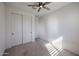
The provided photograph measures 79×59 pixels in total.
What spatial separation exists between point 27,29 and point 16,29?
816mm

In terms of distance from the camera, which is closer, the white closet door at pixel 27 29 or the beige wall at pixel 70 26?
the beige wall at pixel 70 26

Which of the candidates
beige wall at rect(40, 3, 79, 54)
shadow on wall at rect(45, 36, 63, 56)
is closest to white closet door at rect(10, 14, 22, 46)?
shadow on wall at rect(45, 36, 63, 56)

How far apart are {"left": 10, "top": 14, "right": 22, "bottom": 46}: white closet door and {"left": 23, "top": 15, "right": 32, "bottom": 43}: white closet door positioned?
0.98ft

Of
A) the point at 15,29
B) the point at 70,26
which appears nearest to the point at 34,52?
the point at 15,29

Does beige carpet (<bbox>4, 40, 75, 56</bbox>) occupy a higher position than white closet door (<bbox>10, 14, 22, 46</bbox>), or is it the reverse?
white closet door (<bbox>10, 14, 22, 46</bbox>)

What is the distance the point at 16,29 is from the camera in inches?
143

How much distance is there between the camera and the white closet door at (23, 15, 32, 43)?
410 cm

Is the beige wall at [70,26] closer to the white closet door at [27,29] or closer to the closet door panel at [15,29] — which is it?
the white closet door at [27,29]

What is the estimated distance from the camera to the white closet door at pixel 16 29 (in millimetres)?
A: 3416

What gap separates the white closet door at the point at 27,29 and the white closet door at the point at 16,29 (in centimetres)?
30

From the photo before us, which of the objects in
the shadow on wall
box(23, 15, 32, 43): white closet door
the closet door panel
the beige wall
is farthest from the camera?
box(23, 15, 32, 43): white closet door

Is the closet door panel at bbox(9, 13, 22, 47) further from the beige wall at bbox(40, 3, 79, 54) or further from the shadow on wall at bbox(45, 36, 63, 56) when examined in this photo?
the beige wall at bbox(40, 3, 79, 54)

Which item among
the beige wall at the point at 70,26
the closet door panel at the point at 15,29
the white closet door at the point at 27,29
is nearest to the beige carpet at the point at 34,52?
the beige wall at the point at 70,26

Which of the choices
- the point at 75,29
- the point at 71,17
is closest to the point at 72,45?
the point at 75,29
